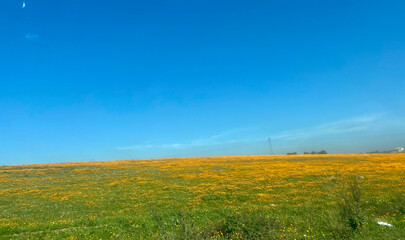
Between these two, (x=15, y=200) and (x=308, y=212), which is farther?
(x=15, y=200)

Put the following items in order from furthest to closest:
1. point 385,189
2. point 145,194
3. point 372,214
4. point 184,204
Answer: point 145,194 → point 385,189 → point 184,204 → point 372,214

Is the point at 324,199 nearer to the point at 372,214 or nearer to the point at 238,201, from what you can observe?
the point at 372,214

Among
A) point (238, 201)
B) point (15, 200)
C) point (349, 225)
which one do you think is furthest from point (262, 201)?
point (15, 200)

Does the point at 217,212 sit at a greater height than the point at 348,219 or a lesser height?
lesser

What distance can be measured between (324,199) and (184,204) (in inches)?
544

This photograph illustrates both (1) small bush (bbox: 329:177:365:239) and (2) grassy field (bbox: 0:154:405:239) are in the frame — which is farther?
(2) grassy field (bbox: 0:154:405:239)

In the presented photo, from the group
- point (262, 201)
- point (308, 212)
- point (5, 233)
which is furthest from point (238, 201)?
point (5, 233)

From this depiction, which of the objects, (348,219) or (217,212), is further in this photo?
(217,212)

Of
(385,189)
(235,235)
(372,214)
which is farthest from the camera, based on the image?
(385,189)

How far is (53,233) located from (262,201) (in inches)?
702

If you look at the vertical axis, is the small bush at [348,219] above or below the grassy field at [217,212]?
above

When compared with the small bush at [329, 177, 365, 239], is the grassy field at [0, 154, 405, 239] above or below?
below

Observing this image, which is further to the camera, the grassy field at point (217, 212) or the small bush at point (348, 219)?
the grassy field at point (217, 212)

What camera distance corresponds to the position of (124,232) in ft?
51.6
